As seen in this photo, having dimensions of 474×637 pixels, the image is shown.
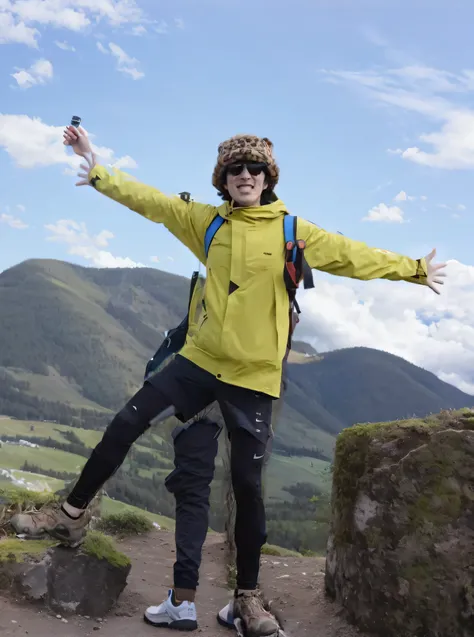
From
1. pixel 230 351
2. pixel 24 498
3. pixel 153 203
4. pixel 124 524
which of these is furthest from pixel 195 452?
pixel 124 524

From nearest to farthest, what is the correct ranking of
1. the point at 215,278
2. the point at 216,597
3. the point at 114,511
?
the point at 215,278, the point at 216,597, the point at 114,511

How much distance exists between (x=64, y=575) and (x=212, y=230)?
9.78 feet

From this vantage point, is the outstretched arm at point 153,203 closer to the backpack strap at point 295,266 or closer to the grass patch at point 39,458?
the backpack strap at point 295,266

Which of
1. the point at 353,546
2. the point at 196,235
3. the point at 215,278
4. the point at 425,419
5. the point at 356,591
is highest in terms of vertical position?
the point at 196,235

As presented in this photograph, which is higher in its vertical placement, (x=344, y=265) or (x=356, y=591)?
(x=344, y=265)

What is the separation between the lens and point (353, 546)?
209 inches

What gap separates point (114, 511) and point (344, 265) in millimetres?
6308

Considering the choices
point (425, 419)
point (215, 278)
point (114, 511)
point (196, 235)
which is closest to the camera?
point (215, 278)

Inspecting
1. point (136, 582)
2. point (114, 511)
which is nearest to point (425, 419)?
point (136, 582)

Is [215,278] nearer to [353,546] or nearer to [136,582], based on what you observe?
[353,546]

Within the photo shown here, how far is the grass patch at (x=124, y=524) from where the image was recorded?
871cm

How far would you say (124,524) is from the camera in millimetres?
8844

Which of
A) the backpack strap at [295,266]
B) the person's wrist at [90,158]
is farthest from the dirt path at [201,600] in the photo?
the person's wrist at [90,158]

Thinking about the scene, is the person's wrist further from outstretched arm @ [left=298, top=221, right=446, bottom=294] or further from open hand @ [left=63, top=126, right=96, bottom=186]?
outstretched arm @ [left=298, top=221, right=446, bottom=294]
